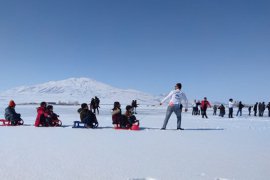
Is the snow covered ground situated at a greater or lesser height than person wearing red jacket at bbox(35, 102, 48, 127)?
lesser

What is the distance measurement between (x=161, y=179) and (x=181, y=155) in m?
2.14

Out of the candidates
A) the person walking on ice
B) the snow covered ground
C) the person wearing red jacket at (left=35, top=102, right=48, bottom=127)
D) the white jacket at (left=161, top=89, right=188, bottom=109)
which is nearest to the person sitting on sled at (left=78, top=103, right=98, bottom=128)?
the person wearing red jacket at (left=35, top=102, right=48, bottom=127)

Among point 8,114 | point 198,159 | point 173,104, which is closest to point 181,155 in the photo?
point 198,159

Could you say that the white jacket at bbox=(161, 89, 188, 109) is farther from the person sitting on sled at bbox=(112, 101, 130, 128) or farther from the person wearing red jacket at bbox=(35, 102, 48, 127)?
the person wearing red jacket at bbox=(35, 102, 48, 127)

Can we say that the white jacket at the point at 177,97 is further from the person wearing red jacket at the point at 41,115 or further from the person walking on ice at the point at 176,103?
the person wearing red jacket at the point at 41,115

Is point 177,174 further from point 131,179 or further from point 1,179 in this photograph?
point 1,179

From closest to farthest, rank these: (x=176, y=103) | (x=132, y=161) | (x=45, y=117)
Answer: (x=132, y=161), (x=176, y=103), (x=45, y=117)

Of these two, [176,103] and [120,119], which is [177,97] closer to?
[176,103]

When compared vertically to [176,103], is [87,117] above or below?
below

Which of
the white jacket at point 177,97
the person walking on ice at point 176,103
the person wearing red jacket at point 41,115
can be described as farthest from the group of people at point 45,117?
the white jacket at point 177,97

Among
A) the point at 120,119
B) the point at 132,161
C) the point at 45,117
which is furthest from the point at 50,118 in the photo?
the point at 132,161

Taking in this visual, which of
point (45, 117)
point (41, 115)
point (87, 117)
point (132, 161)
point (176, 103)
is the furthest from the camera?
point (45, 117)

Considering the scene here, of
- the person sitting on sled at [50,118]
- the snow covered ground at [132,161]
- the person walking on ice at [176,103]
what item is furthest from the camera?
the person sitting on sled at [50,118]

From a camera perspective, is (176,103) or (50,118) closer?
(176,103)
